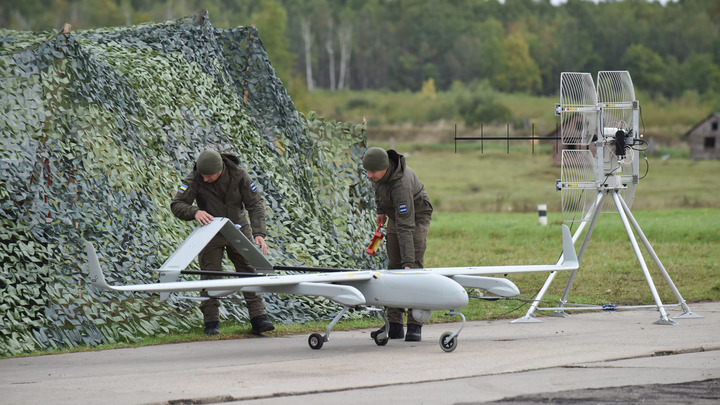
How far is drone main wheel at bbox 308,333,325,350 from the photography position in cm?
873

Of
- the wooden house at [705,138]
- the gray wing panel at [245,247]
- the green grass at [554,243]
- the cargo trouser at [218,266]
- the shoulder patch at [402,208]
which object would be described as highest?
the shoulder patch at [402,208]

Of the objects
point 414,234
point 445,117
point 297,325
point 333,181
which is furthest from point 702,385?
point 445,117

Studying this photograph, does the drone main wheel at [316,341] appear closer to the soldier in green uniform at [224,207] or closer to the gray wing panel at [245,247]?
the gray wing panel at [245,247]

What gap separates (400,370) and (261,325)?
8.13 feet

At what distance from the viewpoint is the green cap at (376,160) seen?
29.7 ft

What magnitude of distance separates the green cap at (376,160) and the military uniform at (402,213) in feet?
0.40

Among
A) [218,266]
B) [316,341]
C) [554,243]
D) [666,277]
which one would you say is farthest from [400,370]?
[554,243]

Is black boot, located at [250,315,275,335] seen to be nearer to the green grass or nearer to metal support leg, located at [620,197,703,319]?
the green grass

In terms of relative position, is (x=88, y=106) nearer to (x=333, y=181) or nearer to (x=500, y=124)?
(x=333, y=181)

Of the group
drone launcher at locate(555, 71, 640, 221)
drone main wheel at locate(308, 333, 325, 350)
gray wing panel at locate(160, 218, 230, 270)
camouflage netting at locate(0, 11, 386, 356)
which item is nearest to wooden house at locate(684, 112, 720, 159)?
drone launcher at locate(555, 71, 640, 221)

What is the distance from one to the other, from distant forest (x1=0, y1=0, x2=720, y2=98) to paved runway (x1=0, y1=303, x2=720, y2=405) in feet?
204

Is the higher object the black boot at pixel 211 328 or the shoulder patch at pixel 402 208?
the shoulder patch at pixel 402 208

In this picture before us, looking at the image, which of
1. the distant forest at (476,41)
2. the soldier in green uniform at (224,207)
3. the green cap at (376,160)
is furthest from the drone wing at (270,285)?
the distant forest at (476,41)

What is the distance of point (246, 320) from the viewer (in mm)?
10547
